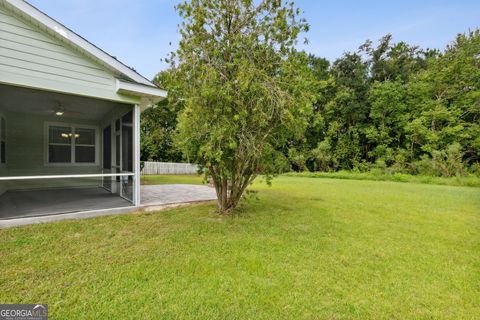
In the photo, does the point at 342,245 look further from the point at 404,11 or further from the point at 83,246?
the point at 404,11

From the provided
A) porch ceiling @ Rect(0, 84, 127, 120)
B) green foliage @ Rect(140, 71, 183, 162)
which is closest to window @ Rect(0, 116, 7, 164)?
porch ceiling @ Rect(0, 84, 127, 120)

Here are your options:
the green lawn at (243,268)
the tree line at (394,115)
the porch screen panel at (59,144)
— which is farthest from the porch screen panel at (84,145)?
the tree line at (394,115)

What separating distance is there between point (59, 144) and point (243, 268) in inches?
330

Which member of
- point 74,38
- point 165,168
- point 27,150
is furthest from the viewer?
point 165,168

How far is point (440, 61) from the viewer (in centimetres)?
1933

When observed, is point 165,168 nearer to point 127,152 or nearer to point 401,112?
point 127,152

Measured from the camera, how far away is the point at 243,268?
2.79 m

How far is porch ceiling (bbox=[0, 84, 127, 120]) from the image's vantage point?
5.34m

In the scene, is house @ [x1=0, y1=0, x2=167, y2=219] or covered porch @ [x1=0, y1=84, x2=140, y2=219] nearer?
house @ [x1=0, y1=0, x2=167, y2=219]

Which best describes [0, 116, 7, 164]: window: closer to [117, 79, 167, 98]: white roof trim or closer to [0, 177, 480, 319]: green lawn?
[0, 177, 480, 319]: green lawn

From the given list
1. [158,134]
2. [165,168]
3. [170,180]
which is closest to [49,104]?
[170,180]

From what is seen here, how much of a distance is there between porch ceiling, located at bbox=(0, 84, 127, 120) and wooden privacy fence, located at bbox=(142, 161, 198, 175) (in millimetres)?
9247

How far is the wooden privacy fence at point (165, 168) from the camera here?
54.4 ft

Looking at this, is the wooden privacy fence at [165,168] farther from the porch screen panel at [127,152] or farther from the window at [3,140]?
the porch screen panel at [127,152]
